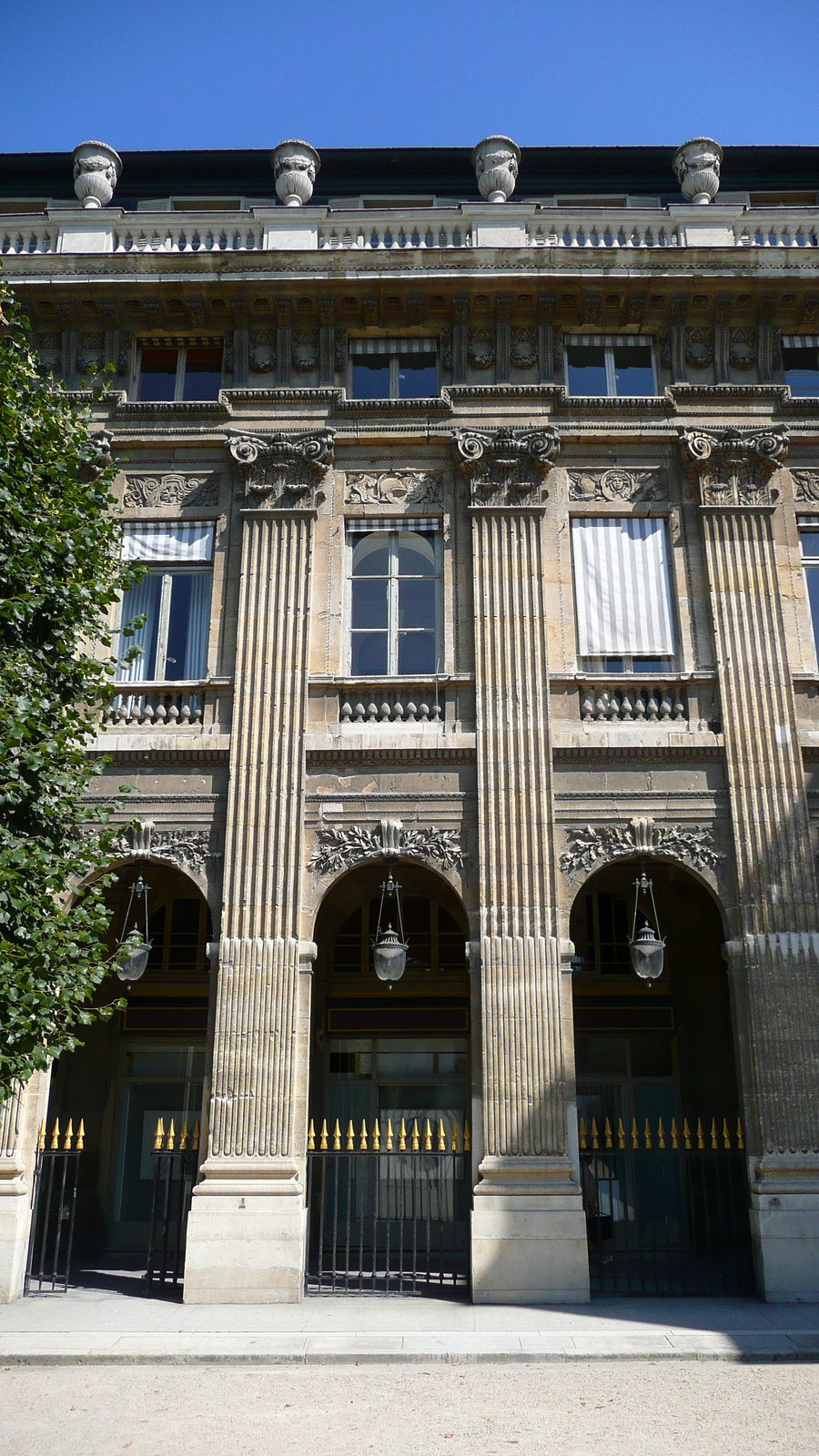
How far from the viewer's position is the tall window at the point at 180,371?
1666 cm

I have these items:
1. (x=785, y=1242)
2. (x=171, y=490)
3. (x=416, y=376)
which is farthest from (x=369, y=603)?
(x=785, y=1242)

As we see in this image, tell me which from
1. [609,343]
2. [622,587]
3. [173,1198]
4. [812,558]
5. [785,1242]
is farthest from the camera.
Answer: [609,343]

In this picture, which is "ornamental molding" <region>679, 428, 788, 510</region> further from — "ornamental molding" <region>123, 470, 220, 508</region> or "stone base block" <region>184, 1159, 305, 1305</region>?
"stone base block" <region>184, 1159, 305, 1305</region>

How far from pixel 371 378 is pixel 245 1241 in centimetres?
→ 1197

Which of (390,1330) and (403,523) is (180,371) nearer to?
(403,523)

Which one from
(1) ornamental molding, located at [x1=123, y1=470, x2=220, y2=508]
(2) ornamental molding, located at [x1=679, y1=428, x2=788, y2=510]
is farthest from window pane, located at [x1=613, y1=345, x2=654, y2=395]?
(1) ornamental molding, located at [x1=123, y1=470, x2=220, y2=508]

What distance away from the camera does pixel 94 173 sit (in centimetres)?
1750

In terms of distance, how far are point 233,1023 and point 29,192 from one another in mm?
15550

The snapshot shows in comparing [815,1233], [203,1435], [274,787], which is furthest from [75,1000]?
[815,1233]

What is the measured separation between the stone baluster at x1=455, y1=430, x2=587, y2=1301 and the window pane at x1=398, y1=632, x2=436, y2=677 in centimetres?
83

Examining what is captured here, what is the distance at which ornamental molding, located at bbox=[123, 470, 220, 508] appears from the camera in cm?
1603

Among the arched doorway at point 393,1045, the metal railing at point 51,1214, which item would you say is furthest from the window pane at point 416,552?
the metal railing at point 51,1214

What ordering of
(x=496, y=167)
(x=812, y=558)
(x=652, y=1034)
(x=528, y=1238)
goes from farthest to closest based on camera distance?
(x=652, y=1034)
(x=496, y=167)
(x=812, y=558)
(x=528, y=1238)

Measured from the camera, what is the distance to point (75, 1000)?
9641mm
